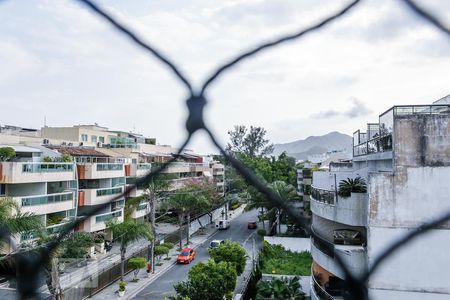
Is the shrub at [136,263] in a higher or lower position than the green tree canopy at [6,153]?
lower

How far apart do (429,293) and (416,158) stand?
4.44ft

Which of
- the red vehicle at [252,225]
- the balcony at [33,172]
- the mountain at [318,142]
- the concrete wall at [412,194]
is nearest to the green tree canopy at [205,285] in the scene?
the balcony at [33,172]

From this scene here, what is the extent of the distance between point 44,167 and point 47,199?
43 cm

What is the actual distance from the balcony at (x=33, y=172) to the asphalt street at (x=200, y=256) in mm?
2175

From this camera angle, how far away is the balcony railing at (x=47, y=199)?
5023mm

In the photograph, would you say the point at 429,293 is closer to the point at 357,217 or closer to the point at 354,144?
the point at 357,217

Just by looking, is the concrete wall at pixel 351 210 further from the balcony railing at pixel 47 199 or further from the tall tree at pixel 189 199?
the tall tree at pixel 189 199

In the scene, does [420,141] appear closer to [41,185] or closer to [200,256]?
[41,185]

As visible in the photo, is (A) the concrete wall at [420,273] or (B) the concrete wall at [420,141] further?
(B) the concrete wall at [420,141]

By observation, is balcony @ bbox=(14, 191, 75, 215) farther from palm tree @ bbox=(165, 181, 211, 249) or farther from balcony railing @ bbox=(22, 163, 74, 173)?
palm tree @ bbox=(165, 181, 211, 249)

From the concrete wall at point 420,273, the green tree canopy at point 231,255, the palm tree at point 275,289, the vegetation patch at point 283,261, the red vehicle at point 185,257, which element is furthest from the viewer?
the red vehicle at point 185,257

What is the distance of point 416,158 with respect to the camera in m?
3.12

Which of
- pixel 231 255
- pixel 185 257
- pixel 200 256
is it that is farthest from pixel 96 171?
pixel 200 256

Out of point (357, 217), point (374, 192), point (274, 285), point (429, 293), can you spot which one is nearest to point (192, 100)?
point (429, 293)
